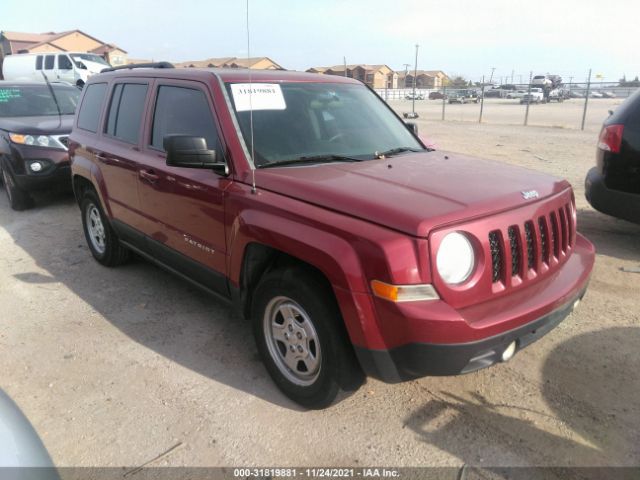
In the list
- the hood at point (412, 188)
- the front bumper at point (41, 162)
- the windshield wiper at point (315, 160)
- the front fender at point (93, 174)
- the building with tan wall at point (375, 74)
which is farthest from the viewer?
the building with tan wall at point (375, 74)

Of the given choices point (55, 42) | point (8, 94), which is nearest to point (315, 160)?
point (8, 94)

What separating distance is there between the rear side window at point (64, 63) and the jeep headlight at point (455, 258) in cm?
2434

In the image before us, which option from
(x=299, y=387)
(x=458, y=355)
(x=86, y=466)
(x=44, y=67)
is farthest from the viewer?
(x=44, y=67)

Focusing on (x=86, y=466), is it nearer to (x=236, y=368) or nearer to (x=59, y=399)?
(x=59, y=399)

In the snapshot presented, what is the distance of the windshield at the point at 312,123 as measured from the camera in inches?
126

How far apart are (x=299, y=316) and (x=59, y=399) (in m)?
1.58

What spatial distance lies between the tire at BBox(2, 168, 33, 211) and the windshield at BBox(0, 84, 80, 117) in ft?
4.32

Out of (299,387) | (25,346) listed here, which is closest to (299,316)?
(299,387)

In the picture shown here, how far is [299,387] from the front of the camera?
2.87 m

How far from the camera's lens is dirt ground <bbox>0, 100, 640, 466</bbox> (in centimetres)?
256

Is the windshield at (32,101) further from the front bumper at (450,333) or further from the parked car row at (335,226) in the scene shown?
the front bumper at (450,333)

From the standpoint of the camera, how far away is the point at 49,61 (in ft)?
75.7

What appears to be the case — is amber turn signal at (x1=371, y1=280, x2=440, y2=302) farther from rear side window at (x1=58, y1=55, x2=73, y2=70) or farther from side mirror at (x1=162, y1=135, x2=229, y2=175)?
rear side window at (x1=58, y1=55, x2=73, y2=70)

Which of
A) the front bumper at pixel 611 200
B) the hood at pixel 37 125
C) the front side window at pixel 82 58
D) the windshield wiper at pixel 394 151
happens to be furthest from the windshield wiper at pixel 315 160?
the front side window at pixel 82 58
